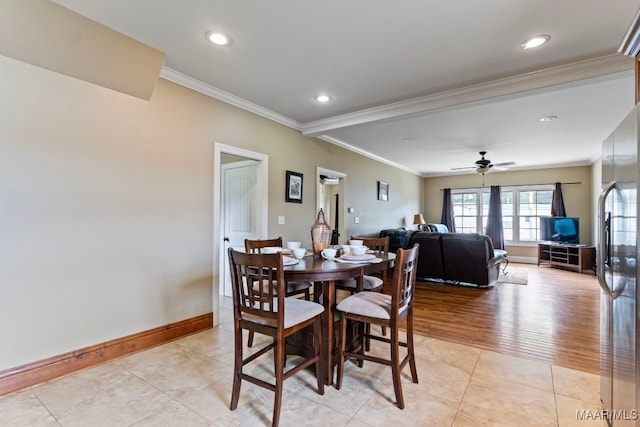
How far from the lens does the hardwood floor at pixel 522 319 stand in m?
2.63

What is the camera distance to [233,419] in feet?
5.54

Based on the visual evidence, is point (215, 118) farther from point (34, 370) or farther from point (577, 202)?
point (577, 202)

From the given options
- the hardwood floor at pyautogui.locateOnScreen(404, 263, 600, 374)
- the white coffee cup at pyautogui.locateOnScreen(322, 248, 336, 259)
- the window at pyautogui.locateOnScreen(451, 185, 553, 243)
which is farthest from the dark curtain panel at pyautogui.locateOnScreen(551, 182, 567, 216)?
the white coffee cup at pyautogui.locateOnScreen(322, 248, 336, 259)

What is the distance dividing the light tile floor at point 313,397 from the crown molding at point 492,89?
245 centimetres

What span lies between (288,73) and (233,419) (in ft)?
9.02

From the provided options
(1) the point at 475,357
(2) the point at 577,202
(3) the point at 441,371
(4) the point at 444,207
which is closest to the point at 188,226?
(3) the point at 441,371

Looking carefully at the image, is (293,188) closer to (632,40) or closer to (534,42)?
(534,42)

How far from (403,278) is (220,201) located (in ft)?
8.53

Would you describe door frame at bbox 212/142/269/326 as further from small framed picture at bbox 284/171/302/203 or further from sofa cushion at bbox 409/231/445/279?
sofa cushion at bbox 409/231/445/279

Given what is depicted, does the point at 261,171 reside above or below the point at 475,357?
above

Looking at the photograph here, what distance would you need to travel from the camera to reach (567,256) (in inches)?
262

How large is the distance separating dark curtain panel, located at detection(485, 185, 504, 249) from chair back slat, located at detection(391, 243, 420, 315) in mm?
7387

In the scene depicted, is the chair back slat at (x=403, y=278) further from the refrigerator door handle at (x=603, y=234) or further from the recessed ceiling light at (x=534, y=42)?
the recessed ceiling light at (x=534, y=42)

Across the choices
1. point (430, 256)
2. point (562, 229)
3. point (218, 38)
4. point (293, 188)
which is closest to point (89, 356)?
point (218, 38)
